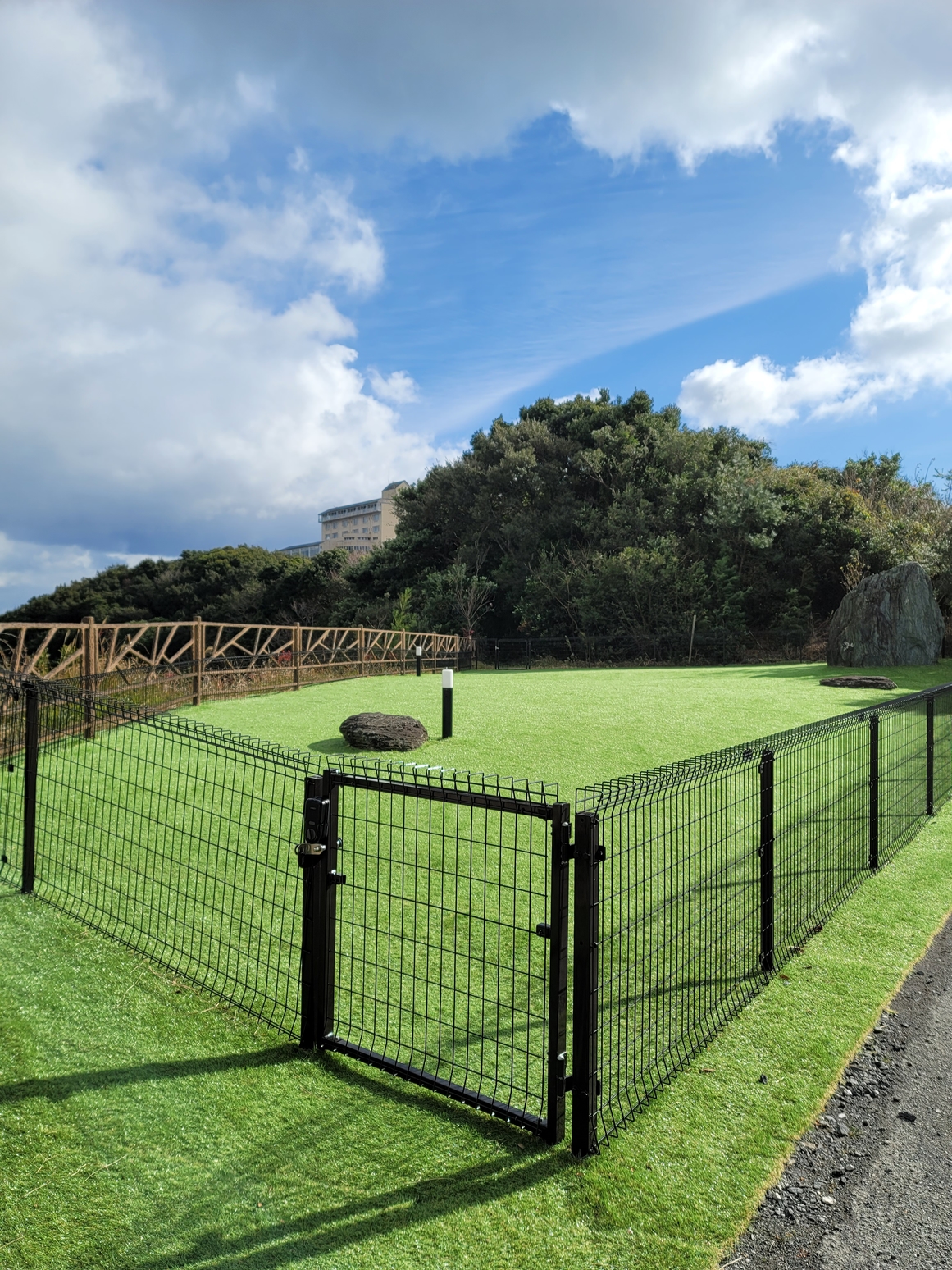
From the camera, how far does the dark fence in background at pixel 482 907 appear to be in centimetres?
262

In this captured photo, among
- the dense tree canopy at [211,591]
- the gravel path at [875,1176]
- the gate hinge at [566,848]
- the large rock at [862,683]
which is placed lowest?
the gravel path at [875,1176]

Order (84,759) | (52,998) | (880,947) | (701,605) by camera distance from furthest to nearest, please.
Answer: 1. (701,605)
2. (84,759)
3. (880,947)
4. (52,998)

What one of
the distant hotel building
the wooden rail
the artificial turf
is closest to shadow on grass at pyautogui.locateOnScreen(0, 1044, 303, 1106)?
the artificial turf

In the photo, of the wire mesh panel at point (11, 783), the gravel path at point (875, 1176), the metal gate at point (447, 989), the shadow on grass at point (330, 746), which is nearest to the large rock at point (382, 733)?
the shadow on grass at point (330, 746)

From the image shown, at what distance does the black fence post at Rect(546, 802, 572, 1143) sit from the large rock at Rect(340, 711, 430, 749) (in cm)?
627

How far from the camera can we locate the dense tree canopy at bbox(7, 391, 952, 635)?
26.0 meters

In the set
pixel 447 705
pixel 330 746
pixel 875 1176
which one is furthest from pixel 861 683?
pixel 875 1176

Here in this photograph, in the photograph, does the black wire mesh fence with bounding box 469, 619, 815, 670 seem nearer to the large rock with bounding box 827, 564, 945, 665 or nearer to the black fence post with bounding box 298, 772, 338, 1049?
the large rock with bounding box 827, 564, 945, 665

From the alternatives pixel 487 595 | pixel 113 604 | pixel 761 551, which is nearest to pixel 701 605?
pixel 761 551

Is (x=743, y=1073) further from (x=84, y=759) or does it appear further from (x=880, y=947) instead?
(x=84, y=759)

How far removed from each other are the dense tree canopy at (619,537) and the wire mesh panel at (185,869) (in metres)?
20.5

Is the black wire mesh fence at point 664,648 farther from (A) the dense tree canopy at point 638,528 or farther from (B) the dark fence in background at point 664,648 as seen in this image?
(A) the dense tree canopy at point 638,528

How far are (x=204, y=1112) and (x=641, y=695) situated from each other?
11.0 m

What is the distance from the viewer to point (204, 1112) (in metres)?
2.60
